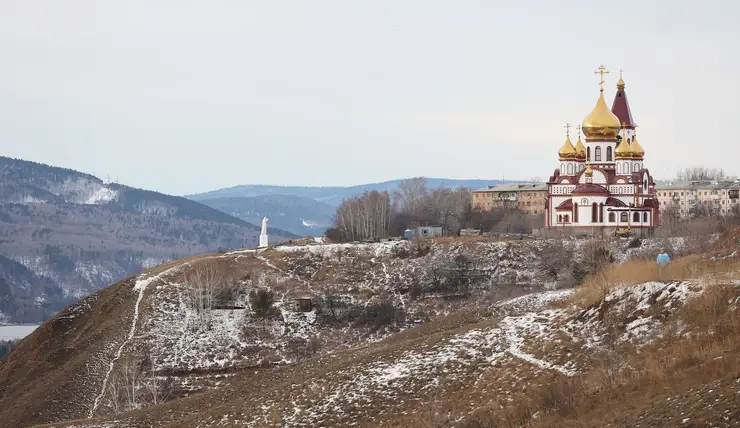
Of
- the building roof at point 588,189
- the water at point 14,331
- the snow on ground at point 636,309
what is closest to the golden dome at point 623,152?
the building roof at point 588,189

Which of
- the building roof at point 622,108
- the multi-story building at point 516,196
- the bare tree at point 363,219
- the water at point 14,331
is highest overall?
the building roof at point 622,108

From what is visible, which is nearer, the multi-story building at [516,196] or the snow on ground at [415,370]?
the snow on ground at [415,370]

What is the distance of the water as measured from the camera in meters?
162

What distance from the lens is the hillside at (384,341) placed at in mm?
22391

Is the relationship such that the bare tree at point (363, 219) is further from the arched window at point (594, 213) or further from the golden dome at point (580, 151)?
the arched window at point (594, 213)

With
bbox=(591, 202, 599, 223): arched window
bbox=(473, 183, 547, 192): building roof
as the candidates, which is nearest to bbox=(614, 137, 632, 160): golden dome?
bbox=(591, 202, 599, 223): arched window

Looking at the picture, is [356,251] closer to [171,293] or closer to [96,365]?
[171,293]

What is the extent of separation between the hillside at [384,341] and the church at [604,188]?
827 cm

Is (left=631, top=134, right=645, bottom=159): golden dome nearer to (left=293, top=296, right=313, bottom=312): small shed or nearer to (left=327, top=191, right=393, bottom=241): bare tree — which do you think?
(left=327, top=191, right=393, bottom=241): bare tree

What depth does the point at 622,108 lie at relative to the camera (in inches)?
3174

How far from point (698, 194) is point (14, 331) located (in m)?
112

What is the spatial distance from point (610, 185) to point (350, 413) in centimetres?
5326

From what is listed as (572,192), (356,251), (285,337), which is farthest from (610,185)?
(285,337)

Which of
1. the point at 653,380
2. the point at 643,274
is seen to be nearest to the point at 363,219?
the point at 643,274
